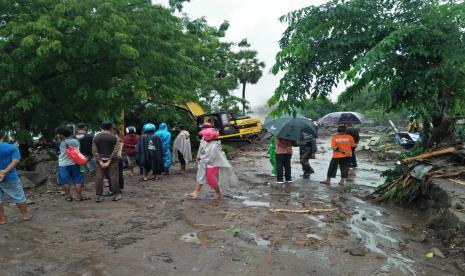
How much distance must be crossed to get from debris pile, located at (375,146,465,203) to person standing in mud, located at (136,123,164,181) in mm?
5330

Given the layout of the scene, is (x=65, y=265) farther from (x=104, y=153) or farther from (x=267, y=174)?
(x=267, y=174)

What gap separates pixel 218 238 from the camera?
585cm

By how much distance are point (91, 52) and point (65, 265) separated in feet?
24.7

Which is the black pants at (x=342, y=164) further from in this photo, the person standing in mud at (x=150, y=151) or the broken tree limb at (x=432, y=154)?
the person standing in mud at (x=150, y=151)

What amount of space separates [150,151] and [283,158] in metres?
3.29

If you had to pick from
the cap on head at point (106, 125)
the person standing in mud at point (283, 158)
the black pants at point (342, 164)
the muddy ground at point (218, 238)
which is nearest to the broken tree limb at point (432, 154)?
the muddy ground at point (218, 238)

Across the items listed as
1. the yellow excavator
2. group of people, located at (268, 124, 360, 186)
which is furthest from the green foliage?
the yellow excavator

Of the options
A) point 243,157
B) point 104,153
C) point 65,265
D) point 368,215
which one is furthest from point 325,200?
point 243,157

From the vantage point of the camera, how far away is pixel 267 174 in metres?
12.3

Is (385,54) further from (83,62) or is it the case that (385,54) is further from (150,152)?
(83,62)

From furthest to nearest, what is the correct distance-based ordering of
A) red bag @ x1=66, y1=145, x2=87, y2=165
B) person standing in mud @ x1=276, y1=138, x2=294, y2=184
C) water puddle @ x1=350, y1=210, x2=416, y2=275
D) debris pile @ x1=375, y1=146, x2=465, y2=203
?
person standing in mud @ x1=276, y1=138, x2=294, y2=184 < red bag @ x1=66, y1=145, x2=87, y2=165 < debris pile @ x1=375, y1=146, x2=465, y2=203 < water puddle @ x1=350, y1=210, x2=416, y2=275

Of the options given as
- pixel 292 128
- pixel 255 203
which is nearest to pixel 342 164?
pixel 292 128

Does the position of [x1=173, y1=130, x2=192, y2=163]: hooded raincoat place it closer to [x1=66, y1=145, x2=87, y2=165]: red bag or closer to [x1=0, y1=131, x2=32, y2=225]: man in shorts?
[x1=66, y1=145, x2=87, y2=165]: red bag

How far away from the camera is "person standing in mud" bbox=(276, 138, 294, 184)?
1029 centimetres
